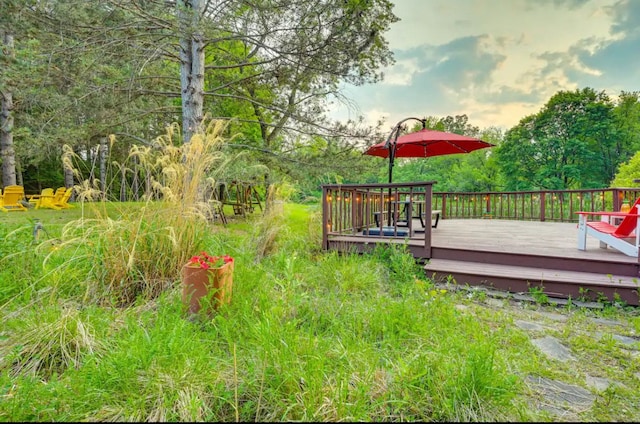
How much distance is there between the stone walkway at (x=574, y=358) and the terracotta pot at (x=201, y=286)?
1.99 m

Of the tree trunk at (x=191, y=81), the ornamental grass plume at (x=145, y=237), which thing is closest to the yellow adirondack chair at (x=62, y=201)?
the tree trunk at (x=191, y=81)

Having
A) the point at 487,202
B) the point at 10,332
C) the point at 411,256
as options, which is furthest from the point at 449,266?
the point at 487,202

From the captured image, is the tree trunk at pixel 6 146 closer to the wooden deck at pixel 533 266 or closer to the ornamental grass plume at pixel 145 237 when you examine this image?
the ornamental grass plume at pixel 145 237

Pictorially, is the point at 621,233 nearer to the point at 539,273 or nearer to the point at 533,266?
the point at 533,266

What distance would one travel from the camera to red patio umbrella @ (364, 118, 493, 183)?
16.9ft

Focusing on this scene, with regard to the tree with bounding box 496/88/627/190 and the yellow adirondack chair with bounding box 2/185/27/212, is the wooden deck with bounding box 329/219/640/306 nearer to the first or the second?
the yellow adirondack chair with bounding box 2/185/27/212

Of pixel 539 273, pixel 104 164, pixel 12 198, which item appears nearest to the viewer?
pixel 539 273

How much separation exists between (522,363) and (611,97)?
27.5 metres

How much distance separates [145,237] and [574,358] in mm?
3347

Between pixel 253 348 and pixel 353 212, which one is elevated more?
pixel 353 212

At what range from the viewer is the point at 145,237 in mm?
2557

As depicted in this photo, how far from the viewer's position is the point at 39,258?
2.88m

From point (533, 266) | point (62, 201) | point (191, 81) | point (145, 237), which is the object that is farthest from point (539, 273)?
point (62, 201)

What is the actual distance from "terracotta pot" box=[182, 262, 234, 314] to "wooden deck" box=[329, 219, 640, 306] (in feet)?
8.37
